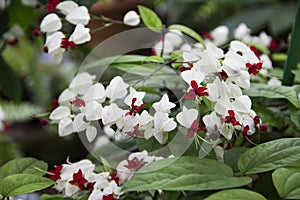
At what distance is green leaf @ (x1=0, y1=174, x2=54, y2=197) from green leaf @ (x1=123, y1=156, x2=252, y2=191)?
10cm

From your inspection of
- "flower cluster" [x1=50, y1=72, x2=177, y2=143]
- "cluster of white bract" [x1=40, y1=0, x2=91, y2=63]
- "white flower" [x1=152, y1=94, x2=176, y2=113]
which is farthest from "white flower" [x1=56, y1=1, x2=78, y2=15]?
"white flower" [x1=152, y1=94, x2=176, y2=113]

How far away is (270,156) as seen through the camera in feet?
1.46

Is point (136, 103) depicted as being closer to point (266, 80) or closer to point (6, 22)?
point (266, 80)

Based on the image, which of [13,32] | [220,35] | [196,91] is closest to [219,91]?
[196,91]

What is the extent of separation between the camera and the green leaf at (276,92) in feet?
1.77

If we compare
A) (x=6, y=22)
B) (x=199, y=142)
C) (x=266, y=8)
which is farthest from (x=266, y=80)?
(x=266, y=8)

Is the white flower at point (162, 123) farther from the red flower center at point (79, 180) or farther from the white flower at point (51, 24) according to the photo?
the white flower at point (51, 24)

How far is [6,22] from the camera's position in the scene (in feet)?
2.72

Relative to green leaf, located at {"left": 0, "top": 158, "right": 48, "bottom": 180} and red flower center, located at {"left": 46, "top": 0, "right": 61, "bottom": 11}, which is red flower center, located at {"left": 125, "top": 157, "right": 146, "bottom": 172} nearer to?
A: green leaf, located at {"left": 0, "top": 158, "right": 48, "bottom": 180}

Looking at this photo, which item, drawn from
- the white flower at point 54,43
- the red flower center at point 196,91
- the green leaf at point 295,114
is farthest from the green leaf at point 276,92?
the white flower at point 54,43

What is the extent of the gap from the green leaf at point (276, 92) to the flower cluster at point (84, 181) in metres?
0.18

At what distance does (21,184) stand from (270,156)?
0.23 metres

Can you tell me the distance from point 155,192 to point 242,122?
121 mm

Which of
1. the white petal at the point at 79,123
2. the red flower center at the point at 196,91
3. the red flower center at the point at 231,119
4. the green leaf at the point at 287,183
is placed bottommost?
the white petal at the point at 79,123
